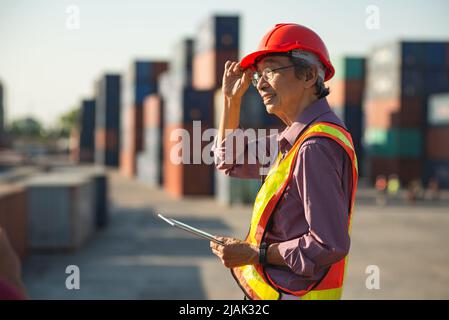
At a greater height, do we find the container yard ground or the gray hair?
the gray hair

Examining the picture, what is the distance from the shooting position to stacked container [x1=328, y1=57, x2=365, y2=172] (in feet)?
160

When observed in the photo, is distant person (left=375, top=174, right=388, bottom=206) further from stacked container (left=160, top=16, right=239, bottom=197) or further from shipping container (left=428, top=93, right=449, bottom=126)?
shipping container (left=428, top=93, right=449, bottom=126)

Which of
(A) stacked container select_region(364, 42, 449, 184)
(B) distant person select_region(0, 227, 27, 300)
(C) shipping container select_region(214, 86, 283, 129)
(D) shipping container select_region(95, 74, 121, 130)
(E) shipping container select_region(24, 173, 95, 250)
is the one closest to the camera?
(B) distant person select_region(0, 227, 27, 300)

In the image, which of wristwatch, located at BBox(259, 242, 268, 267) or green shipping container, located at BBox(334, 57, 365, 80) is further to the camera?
green shipping container, located at BBox(334, 57, 365, 80)

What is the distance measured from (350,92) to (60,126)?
5221 inches

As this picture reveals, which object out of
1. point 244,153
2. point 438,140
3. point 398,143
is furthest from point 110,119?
point 244,153

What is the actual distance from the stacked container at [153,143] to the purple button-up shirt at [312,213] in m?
40.8

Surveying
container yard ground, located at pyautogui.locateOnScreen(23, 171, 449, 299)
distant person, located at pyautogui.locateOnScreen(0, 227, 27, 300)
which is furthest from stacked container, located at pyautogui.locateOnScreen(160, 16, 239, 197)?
distant person, located at pyautogui.locateOnScreen(0, 227, 27, 300)

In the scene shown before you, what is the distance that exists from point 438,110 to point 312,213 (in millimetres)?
40532

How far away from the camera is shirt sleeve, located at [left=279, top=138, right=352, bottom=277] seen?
7.43 ft

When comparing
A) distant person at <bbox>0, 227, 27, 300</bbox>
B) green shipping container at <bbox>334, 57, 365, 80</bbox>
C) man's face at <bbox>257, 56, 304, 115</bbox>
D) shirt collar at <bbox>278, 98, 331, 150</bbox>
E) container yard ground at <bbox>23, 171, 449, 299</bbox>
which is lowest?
container yard ground at <bbox>23, 171, 449, 299</bbox>

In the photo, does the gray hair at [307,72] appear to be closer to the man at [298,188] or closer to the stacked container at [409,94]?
the man at [298,188]

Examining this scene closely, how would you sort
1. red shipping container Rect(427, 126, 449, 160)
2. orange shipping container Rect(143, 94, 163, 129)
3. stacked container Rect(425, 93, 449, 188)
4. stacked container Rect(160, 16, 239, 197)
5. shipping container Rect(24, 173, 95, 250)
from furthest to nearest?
orange shipping container Rect(143, 94, 163, 129) < red shipping container Rect(427, 126, 449, 160) < stacked container Rect(425, 93, 449, 188) < stacked container Rect(160, 16, 239, 197) < shipping container Rect(24, 173, 95, 250)
